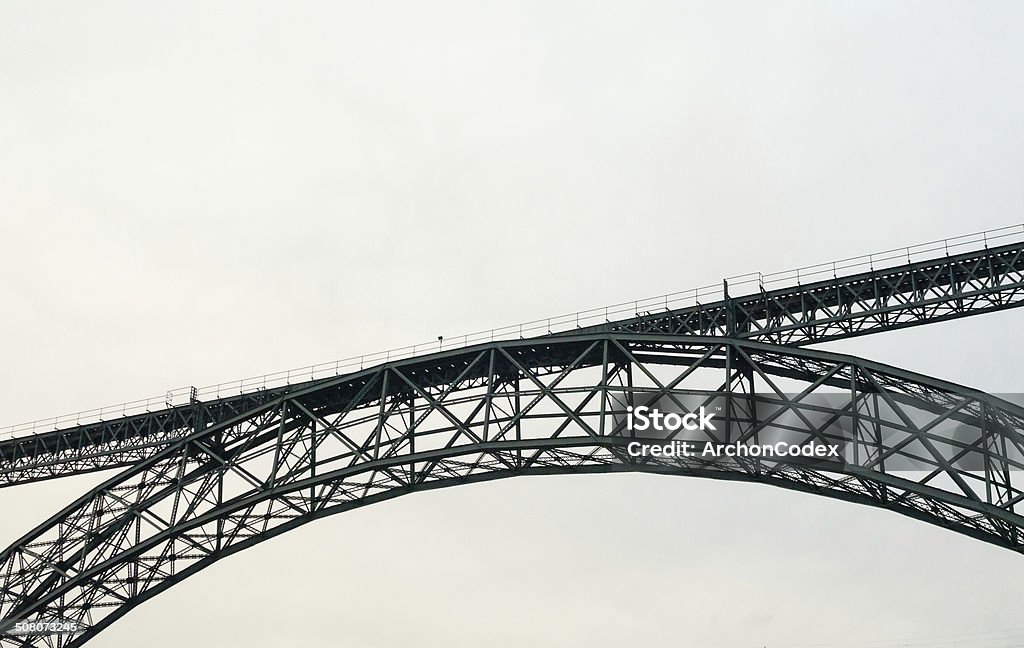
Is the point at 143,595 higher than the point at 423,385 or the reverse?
the reverse

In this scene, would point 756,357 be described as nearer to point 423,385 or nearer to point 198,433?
point 423,385

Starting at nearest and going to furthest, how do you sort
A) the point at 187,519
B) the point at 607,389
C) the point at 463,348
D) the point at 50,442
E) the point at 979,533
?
1. the point at 979,533
2. the point at 607,389
3. the point at 463,348
4. the point at 187,519
5. the point at 50,442

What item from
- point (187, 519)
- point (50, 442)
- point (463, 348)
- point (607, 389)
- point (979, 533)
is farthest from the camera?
point (50, 442)

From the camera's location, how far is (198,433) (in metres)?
43.1

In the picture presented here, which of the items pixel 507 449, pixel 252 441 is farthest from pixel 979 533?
pixel 252 441

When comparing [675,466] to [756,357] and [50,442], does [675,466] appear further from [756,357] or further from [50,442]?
[50,442]

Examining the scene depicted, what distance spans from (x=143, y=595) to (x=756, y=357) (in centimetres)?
2443

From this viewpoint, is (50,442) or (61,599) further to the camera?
(50,442)

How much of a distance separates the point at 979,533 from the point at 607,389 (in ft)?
38.1

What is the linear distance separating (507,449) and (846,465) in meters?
10.5

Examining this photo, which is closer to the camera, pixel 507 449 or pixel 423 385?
pixel 507 449

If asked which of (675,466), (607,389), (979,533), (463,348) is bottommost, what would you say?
(979,533)

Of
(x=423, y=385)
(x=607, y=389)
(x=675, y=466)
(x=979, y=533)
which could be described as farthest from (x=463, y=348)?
(x=979, y=533)

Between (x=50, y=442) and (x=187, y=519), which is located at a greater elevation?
(x=50, y=442)
